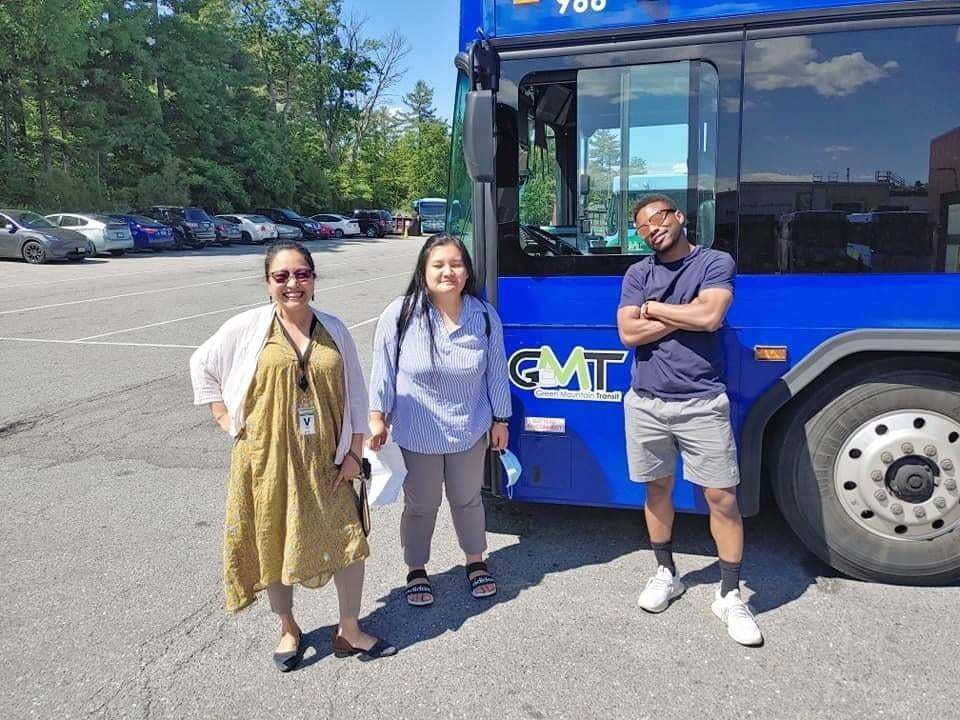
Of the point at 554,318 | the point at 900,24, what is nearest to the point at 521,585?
the point at 554,318

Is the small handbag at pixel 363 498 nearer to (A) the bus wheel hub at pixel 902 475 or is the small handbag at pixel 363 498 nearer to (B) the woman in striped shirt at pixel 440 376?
(B) the woman in striped shirt at pixel 440 376

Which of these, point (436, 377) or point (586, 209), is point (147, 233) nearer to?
point (586, 209)

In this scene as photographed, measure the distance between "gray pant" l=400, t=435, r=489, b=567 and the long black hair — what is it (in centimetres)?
46

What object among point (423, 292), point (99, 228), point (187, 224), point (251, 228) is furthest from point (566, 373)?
point (251, 228)

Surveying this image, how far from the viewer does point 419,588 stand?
3.33 meters

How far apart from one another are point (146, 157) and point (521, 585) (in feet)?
119

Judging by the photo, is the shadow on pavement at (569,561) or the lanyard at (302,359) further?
the shadow on pavement at (569,561)

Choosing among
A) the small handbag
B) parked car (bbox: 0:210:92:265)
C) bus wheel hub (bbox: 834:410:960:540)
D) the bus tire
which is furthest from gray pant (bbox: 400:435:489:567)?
parked car (bbox: 0:210:92:265)

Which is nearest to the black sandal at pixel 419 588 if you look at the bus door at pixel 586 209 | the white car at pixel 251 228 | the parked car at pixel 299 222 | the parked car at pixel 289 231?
the bus door at pixel 586 209

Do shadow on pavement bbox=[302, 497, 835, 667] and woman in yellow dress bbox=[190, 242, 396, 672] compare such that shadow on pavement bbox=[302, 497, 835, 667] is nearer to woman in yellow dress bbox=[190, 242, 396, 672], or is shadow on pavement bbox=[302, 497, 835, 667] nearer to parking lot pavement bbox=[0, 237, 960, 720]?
parking lot pavement bbox=[0, 237, 960, 720]

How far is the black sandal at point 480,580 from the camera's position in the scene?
3.34 m

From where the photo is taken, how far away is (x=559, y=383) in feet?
11.5

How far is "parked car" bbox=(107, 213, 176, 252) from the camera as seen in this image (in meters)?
27.0

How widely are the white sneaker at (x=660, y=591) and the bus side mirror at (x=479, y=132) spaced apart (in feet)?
6.20
